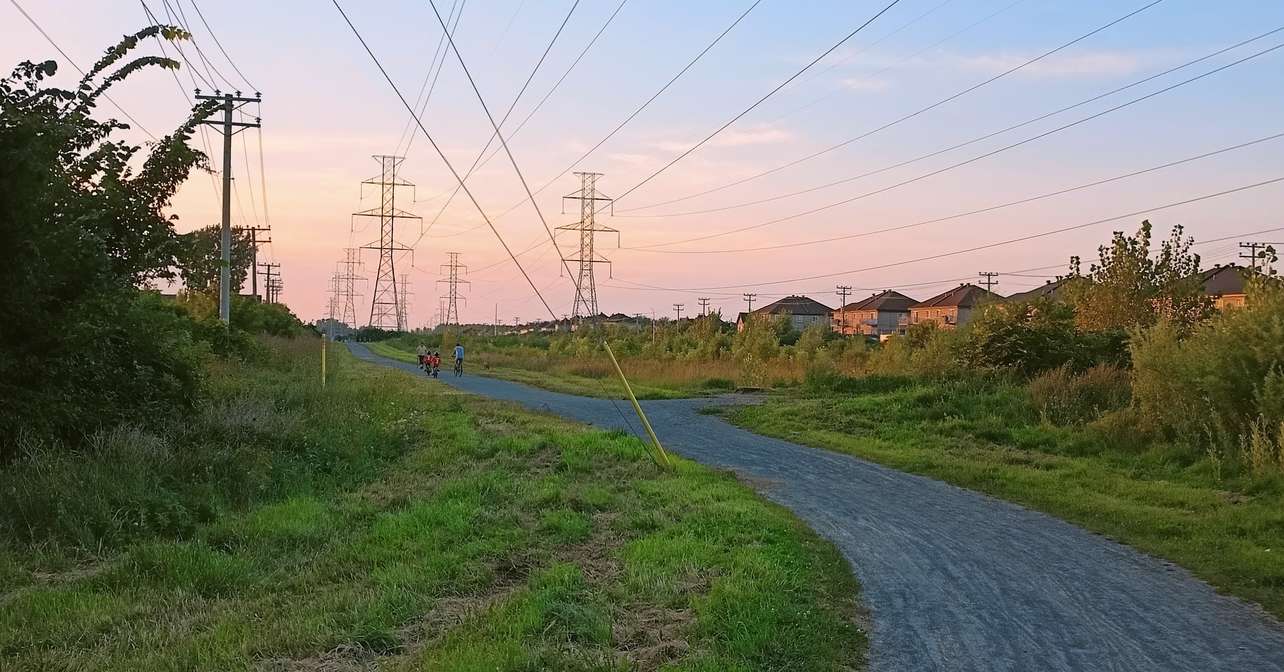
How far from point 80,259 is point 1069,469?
13106 millimetres

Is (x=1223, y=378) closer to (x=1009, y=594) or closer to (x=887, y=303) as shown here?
(x=1009, y=594)

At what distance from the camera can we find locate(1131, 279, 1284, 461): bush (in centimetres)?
1248

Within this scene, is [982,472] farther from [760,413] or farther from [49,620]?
[49,620]

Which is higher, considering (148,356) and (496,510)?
(148,356)

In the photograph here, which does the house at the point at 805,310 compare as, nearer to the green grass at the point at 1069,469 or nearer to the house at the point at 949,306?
the house at the point at 949,306

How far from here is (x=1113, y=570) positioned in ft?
24.7

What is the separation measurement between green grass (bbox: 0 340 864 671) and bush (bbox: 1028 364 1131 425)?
28.9ft

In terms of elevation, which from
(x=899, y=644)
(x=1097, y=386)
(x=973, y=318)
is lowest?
(x=899, y=644)

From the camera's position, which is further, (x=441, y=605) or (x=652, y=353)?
(x=652, y=353)

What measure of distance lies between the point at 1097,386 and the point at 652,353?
32047 millimetres

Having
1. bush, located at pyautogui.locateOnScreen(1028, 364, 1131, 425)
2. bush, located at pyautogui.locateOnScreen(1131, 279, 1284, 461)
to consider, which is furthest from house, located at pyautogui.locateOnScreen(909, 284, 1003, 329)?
bush, located at pyautogui.locateOnScreen(1131, 279, 1284, 461)

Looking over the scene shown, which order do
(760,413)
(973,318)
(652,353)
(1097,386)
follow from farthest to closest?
(652,353) → (973,318) → (760,413) → (1097,386)

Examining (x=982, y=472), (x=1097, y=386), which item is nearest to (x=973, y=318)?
(x=1097, y=386)

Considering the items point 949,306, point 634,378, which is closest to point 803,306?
point 949,306
